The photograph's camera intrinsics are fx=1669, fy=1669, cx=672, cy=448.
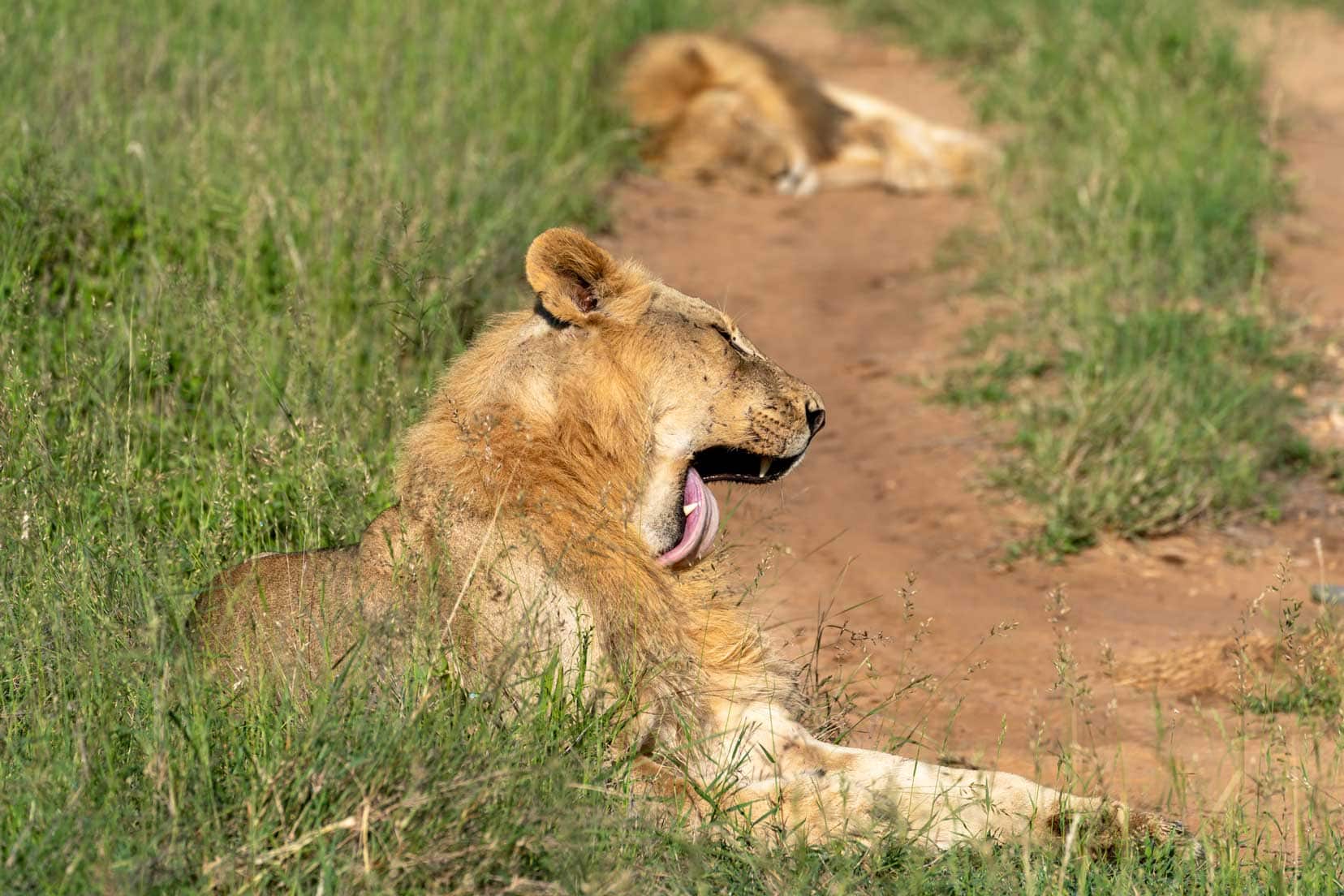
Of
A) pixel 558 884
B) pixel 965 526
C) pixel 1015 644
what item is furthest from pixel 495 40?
pixel 558 884

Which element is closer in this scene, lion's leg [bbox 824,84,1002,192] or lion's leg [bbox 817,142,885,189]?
lion's leg [bbox 824,84,1002,192]

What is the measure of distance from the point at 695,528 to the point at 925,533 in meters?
2.17

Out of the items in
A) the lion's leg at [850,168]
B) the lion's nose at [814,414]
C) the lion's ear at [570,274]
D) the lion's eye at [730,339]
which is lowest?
the lion's leg at [850,168]

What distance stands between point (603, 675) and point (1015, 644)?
1.90 metres

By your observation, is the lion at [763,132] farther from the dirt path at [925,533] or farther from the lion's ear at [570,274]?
the lion's ear at [570,274]

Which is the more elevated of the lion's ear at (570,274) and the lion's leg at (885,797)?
the lion's ear at (570,274)

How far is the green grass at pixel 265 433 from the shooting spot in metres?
2.71

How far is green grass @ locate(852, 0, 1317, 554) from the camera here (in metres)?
5.80

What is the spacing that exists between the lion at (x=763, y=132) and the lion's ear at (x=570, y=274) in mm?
5892

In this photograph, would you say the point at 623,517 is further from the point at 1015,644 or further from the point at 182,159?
the point at 182,159

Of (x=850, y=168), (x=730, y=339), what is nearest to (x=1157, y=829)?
(x=730, y=339)

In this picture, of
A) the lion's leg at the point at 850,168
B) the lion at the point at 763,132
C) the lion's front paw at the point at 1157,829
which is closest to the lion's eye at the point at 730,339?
the lion's front paw at the point at 1157,829

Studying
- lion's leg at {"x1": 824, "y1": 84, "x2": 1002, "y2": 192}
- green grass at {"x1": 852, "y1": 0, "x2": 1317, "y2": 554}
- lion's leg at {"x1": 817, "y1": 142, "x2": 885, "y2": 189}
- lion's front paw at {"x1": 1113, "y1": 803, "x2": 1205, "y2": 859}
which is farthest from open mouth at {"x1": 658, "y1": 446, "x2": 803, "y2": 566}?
lion's leg at {"x1": 817, "y1": 142, "x2": 885, "y2": 189}

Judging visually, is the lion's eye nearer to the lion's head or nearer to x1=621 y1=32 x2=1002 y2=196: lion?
the lion's head
